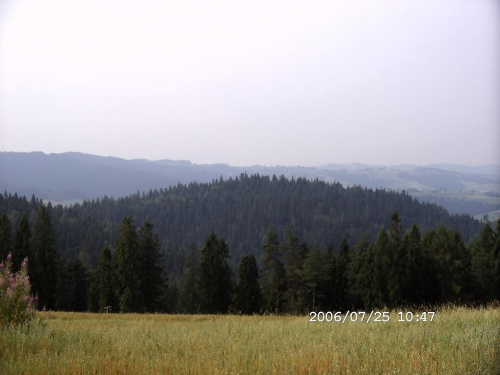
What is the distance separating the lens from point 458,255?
51.2 meters

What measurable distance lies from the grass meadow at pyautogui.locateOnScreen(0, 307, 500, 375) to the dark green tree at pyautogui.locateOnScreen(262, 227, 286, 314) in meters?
38.3

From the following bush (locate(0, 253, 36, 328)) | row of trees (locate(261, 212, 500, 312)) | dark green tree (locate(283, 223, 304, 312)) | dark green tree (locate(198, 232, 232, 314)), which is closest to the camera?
bush (locate(0, 253, 36, 328))

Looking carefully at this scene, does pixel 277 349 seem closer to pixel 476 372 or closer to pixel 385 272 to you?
pixel 476 372

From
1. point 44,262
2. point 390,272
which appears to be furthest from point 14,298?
point 44,262

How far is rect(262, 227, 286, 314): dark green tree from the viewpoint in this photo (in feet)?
164

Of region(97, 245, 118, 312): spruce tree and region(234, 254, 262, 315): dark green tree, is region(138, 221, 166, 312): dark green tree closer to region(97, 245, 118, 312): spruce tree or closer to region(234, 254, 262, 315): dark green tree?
region(97, 245, 118, 312): spruce tree

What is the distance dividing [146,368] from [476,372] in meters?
5.35

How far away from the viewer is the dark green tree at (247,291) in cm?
5584

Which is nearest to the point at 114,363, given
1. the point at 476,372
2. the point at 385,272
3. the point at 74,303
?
the point at 476,372

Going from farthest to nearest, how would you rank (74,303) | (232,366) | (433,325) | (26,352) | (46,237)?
(74,303), (46,237), (433,325), (26,352), (232,366)

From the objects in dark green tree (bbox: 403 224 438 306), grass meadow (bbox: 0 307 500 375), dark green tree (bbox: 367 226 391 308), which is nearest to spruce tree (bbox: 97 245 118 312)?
dark green tree (bbox: 367 226 391 308)

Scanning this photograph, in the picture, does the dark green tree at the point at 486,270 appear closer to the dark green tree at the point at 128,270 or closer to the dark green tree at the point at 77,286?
the dark green tree at the point at 128,270

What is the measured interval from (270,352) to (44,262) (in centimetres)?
5438

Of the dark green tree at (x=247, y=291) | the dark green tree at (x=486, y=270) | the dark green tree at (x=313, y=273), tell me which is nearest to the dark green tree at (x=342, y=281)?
the dark green tree at (x=313, y=273)
